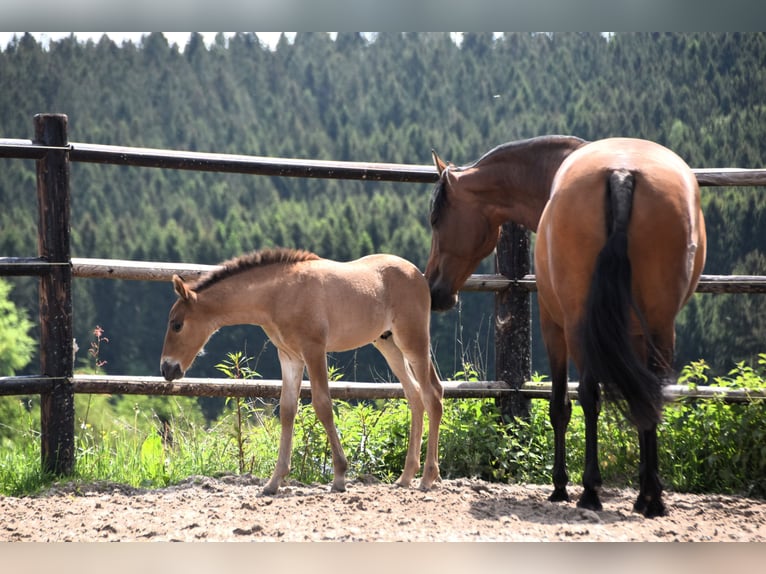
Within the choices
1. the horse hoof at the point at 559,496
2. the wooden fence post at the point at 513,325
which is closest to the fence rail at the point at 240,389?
the wooden fence post at the point at 513,325

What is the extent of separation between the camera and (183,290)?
172 inches

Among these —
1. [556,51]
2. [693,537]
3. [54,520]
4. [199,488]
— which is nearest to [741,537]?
[693,537]

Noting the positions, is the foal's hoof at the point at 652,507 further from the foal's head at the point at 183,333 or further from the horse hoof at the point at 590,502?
the foal's head at the point at 183,333

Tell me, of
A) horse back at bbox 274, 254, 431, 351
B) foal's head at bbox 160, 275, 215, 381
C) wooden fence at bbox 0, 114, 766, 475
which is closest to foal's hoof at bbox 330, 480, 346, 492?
horse back at bbox 274, 254, 431, 351

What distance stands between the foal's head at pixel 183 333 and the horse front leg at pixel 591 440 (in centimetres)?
195

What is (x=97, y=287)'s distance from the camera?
166 feet

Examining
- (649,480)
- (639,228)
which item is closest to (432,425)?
(649,480)

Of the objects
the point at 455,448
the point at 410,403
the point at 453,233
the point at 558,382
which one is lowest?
the point at 455,448

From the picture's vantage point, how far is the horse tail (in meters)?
3.61

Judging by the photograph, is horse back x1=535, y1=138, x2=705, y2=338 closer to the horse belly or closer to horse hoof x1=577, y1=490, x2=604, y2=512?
the horse belly

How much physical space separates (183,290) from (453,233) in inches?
67.5

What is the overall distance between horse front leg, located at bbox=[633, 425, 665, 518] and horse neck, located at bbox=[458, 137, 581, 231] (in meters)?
1.65

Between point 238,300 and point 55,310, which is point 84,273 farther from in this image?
point 238,300

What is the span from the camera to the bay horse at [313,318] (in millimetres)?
4445
